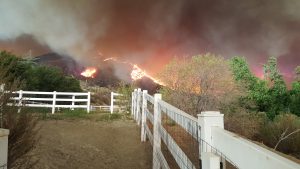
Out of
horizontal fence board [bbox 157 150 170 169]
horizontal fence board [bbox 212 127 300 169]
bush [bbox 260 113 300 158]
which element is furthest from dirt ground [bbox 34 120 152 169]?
bush [bbox 260 113 300 158]

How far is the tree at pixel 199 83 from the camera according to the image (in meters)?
25.1

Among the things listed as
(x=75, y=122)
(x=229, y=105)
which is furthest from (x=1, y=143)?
(x=229, y=105)

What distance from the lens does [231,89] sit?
2745cm

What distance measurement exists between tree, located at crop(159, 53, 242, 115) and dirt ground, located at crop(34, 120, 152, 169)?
1142 centimetres

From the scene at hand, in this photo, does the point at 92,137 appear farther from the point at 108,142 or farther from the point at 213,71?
the point at 213,71

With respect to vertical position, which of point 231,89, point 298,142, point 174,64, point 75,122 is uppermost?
point 174,64

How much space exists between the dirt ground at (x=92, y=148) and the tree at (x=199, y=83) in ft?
37.5

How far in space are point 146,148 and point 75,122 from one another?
564cm

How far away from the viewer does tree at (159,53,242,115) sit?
25.1 meters

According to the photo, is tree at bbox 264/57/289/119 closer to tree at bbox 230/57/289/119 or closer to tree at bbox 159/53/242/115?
tree at bbox 230/57/289/119

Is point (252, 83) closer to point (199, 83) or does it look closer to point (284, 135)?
point (199, 83)

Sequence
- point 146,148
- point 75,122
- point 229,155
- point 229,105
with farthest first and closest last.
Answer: point 229,105 < point 75,122 < point 146,148 < point 229,155

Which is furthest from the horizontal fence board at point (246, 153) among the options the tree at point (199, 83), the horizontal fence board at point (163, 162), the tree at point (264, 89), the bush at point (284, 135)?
the tree at point (264, 89)

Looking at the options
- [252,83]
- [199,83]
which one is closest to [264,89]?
[252,83]
